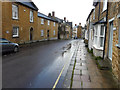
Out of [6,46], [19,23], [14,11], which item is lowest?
[6,46]

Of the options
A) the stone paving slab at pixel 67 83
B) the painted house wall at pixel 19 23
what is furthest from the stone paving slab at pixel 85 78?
the painted house wall at pixel 19 23

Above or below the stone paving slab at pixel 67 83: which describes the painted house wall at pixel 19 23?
above

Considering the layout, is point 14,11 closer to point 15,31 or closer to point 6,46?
point 15,31

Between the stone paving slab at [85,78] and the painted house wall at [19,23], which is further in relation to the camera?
the painted house wall at [19,23]

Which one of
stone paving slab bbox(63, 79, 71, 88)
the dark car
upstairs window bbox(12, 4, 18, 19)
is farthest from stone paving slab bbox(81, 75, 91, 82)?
upstairs window bbox(12, 4, 18, 19)

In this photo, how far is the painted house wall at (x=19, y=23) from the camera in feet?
49.7

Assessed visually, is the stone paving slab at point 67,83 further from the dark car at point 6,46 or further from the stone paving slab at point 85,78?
the dark car at point 6,46

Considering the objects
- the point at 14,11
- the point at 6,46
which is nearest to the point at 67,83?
the point at 6,46

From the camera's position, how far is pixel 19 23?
1830 cm

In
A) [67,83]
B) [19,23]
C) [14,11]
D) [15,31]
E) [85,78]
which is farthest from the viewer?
[19,23]

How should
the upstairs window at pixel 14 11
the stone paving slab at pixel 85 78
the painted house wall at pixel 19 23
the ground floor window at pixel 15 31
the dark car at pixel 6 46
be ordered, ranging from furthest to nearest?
1. the ground floor window at pixel 15 31
2. the upstairs window at pixel 14 11
3. the painted house wall at pixel 19 23
4. the dark car at pixel 6 46
5. the stone paving slab at pixel 85 78

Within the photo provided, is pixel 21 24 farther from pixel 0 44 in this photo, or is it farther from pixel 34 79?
pixel 34 79

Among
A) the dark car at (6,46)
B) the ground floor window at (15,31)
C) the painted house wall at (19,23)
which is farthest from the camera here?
the ground floor window at (15,31)

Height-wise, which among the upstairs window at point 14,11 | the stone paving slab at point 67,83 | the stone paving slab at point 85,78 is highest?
the upstairs window at point 14,11
